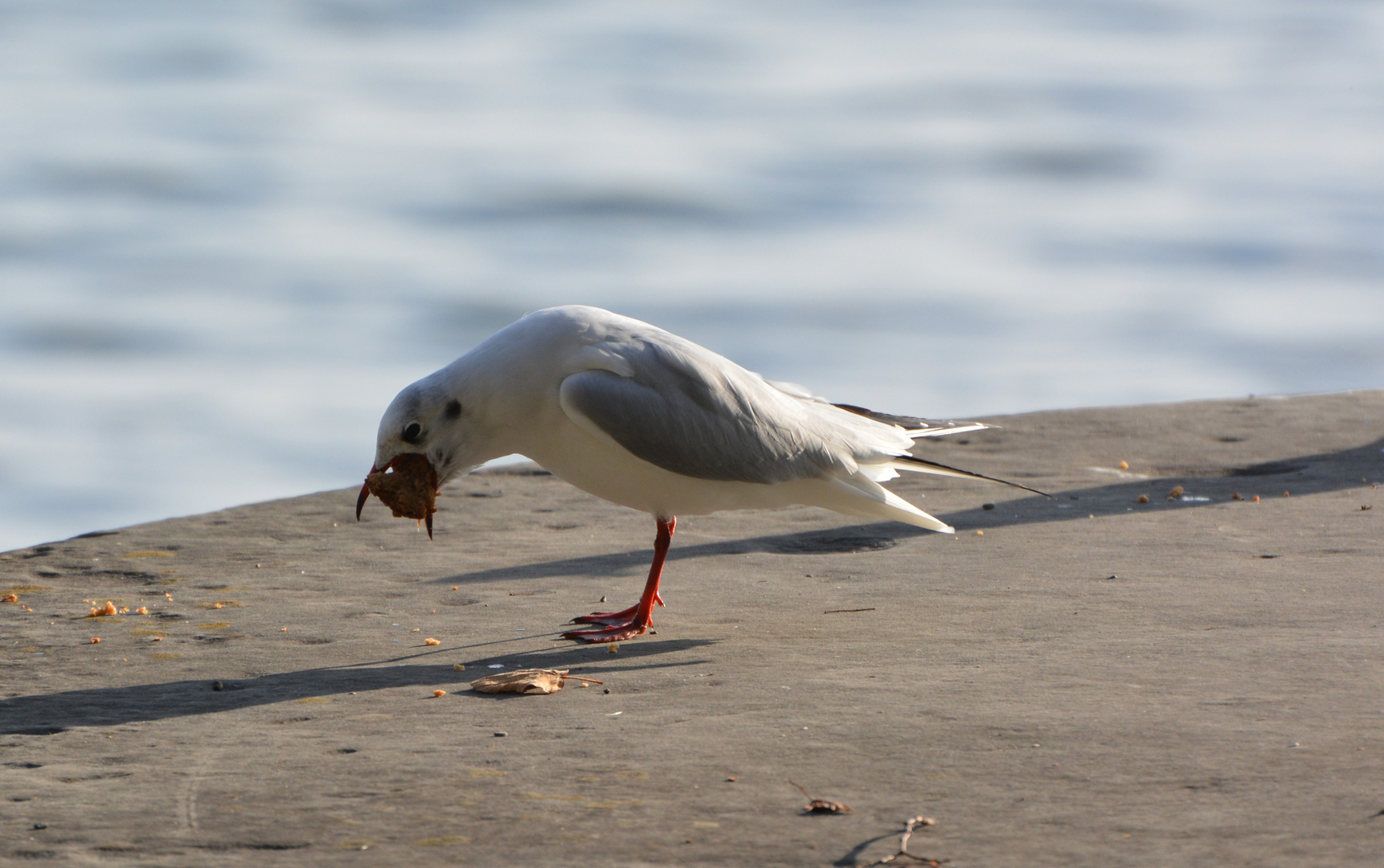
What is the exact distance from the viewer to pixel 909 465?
4.82 meters

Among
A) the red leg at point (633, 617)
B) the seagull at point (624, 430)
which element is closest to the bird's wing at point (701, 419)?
the seagull at point (624, 430)

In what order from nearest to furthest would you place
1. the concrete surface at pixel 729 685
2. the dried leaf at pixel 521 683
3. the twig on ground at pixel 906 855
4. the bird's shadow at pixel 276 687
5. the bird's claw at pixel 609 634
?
the twig on ground at pixel 906 855, the concrete surface at pixel 729 685, the bird's shadow at pixel 276 687, the dried leaf at pixel 521 683, the bird's claw at pixel 609 634

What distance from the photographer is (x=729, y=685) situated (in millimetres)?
3666

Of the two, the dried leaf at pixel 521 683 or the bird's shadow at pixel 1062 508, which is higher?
the bird's shadow at pixel 1062 508

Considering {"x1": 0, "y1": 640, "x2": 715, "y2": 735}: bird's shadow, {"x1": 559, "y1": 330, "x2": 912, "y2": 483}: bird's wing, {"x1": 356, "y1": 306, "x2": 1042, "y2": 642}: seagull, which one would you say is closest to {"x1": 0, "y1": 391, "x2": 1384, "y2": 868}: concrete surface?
{"x1": 0, "y1": 640, "x2": 715, "y2": 735}: bird's shadow

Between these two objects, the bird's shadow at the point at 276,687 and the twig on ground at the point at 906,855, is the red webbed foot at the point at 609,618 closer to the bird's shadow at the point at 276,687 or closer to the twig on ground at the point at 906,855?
the bird's shadow at the point at 276,687

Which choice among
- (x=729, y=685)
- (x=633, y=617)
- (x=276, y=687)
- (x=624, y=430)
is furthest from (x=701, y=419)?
(x=276, y=687)

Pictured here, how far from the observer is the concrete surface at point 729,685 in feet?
8.75

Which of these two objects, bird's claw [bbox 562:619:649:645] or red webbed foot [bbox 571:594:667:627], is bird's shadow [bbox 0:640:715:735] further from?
red webbed foot [bbox 571:594:667:627]

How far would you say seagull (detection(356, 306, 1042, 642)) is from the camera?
427cm

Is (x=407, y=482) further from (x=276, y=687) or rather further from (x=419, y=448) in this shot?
(x=276, y=687)

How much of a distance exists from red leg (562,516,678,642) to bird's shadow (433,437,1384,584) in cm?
58


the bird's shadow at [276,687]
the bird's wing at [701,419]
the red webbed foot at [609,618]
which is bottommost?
the bird's shadow at [276,687]

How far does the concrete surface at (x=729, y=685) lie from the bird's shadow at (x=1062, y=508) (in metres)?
0.02
